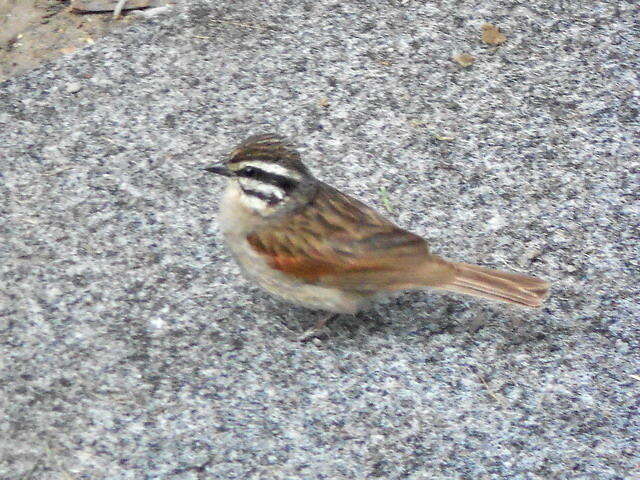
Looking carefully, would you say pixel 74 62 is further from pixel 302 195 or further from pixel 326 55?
pixel 302 195

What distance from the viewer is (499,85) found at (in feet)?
17.6

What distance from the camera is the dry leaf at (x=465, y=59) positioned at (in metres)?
5.46

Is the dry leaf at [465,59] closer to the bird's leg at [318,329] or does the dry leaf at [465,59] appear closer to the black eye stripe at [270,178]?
the black eye stripe at [270,178]

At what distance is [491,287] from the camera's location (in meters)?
4.15

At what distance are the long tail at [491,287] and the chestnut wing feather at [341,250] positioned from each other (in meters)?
0.18

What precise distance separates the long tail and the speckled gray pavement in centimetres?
23

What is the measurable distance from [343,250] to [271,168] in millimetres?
509

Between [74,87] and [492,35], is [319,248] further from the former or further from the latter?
[492,35]

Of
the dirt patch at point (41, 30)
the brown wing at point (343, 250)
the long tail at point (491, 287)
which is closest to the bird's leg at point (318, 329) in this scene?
the brown wing at point (343, 250)

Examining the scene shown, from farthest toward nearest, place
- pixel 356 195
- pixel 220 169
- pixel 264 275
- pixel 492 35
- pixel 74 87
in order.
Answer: pixel 492 35, pixel 74 87, pixel 356 195, pixel 220 169, pixel 264 275

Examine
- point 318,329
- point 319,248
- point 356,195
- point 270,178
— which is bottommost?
point 318,329

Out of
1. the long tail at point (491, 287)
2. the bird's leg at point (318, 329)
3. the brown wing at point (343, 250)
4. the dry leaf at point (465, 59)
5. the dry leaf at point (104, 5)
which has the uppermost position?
the dry leaf at point (104, 5)

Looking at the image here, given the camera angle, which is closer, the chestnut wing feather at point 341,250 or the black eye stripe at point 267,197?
the chestnut wing feather at point 341,250

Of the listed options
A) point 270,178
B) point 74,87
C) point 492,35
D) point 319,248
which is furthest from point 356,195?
point 74,87
